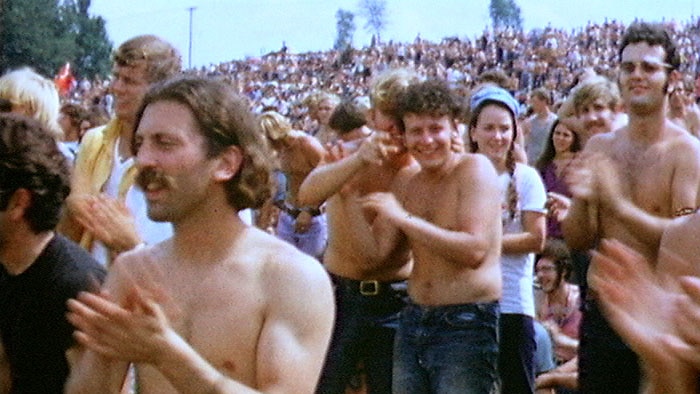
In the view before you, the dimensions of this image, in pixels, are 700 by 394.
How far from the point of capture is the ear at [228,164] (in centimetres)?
349

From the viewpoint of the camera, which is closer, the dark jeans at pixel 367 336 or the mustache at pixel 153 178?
the mustache at pixel 153 178

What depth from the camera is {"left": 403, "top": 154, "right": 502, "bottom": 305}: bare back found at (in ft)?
18.1

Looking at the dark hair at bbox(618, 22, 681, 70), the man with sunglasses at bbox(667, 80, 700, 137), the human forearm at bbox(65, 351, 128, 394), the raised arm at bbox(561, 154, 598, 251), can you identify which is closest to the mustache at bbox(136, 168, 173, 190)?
the human forearm at bbox(65, 351, 128, 394)

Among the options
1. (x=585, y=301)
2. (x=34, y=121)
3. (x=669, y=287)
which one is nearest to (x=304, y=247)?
(x=585, y=301)

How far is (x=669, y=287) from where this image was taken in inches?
106

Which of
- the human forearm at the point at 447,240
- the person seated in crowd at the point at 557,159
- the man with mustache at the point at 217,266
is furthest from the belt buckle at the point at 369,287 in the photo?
the man with mustache at the point at 217,266

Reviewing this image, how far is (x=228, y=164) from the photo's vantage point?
11.5 ft

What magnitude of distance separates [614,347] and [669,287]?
9.02 ft

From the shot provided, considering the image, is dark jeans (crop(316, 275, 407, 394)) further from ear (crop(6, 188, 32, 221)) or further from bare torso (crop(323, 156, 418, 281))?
ear (crop(6, 188, 32, 221))

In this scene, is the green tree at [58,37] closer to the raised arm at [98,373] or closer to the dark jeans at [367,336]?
the dark jeans at [367,336]

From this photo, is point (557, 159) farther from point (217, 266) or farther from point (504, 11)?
point (504, 11)

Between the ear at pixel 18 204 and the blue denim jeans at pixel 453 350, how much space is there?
6.87ft

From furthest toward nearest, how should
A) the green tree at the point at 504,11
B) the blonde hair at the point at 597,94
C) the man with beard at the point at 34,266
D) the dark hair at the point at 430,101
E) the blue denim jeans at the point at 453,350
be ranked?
the green tree at the point at 504,11, the blonde hair at the point at 597,94, the dark hair at the point at 430,101, the blue denim jeans at the point at 453,350, the man with beard at the point at 34,266

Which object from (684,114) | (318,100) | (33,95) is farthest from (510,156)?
(318,100)
